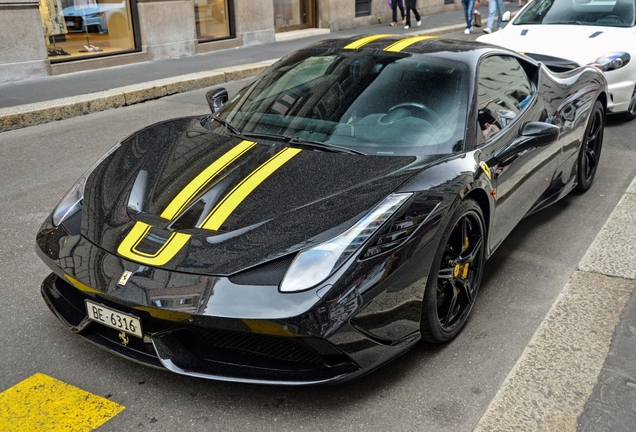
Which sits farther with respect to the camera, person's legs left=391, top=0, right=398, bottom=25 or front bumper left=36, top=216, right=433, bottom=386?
person's legs left=391, top=0, right=398, bottom=25

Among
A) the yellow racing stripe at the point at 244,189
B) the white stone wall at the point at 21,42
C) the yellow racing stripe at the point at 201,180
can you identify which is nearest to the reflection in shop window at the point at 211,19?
the white stone wall at the point at 21,42

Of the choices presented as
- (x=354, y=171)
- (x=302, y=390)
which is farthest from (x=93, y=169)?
(x=302, y=390)

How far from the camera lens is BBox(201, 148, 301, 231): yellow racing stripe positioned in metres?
2.87

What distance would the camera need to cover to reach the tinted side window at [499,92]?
3.71m

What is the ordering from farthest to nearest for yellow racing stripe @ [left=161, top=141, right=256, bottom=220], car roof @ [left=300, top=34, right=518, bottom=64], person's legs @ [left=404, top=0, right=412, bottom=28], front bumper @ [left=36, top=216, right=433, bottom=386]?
1. person's legs @ [left=404, top=0, right=412, bottom=28]
2. car roof @ [left=300, top=34, right=518, bottom=64]
3. yellow racing stripe @ [left=161, top=141, right=256, bottom=220]
4. front bumper @ [left=36, top=216, right=433, bottom=386]

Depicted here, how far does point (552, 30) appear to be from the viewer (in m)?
8.02

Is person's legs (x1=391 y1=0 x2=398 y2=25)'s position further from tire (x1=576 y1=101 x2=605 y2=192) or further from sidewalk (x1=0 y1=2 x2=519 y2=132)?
tire (x1=576 y1=101 x2=605 y2=192)

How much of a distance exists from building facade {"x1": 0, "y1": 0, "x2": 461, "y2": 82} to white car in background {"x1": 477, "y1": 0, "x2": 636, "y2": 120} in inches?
268

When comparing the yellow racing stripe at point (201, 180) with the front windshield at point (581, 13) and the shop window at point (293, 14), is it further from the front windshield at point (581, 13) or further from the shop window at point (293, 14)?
the shop window at point (293, 14)

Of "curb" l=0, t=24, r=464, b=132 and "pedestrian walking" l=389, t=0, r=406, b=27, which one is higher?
"pedestrian walking" l=389, t=0, r=406, b=27

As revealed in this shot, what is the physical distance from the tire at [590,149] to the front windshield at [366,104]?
1.92 m

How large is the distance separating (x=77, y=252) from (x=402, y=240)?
4.55 ft

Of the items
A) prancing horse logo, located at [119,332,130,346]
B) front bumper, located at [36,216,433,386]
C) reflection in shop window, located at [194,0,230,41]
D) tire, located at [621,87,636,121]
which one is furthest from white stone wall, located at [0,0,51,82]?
prancing horse logo, located at [119,332,130,346]

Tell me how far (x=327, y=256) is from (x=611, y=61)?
592 centimetres
